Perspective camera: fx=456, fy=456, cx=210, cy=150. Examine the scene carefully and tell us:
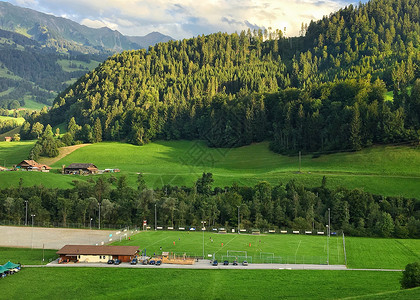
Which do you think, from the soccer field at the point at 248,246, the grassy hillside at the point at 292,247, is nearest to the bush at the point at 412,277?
the grassy hillside at the point at 292,247

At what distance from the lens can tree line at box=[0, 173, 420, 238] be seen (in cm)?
7188

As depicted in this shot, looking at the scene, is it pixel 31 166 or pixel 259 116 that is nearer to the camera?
pixel 31 166

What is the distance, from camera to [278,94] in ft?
456

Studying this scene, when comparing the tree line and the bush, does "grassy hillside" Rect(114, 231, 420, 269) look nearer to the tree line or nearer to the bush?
the tree line

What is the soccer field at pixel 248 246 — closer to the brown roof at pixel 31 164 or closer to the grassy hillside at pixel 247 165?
the grassy hillside at pixel 247 165

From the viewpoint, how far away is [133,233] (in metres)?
70.2

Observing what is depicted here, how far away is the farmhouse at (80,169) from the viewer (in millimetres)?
106062

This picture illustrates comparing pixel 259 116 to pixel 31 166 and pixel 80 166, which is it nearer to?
pixel 80 166

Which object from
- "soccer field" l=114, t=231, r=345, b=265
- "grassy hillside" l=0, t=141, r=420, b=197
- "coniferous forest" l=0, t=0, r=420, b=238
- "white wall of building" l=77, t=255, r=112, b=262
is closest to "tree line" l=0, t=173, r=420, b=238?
"coniferous forest" l=0, t=0, r=420, b=238

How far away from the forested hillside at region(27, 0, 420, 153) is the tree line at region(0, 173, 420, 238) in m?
31.6

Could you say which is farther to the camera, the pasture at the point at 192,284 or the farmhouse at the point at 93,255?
the farmhouse at the point at 93,255

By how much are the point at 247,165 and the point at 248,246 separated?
166 feet

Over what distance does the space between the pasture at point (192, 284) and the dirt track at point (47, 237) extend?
14301 millimetres

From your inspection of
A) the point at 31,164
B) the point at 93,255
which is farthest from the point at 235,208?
the point at 31,164
